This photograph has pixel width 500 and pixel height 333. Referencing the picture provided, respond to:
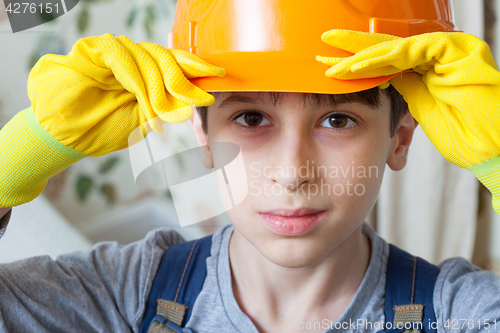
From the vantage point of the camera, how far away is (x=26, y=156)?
0.82 meters

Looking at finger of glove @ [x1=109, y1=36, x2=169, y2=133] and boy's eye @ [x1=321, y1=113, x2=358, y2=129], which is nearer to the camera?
finger of glove @ [x1=109, y1=36, x2=169, y2=133]

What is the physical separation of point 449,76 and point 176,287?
0.71m

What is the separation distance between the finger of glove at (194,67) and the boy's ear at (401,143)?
1.43ft

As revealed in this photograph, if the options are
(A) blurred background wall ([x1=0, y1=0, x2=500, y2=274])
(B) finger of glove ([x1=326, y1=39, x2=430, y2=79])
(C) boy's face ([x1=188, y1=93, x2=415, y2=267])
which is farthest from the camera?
(A) blurred background wall ([x1=0, y1=0, x2=500, y2=274])

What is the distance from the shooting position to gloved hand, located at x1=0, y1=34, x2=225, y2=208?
0.72 meters

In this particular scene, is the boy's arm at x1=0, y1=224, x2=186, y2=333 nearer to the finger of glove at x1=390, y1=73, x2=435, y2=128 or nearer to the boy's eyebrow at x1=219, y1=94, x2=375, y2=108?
the boy's eyebrow at x1=219, y1=94, x2=375, y2=108

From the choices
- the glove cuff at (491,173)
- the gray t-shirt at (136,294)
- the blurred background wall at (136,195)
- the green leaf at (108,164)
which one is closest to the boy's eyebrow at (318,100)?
the glove cuff at (491,173)

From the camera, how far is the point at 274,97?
819mm

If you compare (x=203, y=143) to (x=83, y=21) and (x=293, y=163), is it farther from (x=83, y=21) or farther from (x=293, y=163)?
(x=83, y=21)

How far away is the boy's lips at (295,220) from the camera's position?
33.2 inches

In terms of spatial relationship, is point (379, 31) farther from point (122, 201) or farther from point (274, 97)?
point (122, 201)

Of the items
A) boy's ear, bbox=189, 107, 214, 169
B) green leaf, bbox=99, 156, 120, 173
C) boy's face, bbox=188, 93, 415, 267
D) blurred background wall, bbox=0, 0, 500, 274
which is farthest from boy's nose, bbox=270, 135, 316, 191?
green leaf, bbox=99, 156, 120, 173

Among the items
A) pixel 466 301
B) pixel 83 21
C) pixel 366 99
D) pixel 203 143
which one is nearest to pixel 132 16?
pixel 83 21

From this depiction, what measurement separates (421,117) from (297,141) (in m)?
0.22
